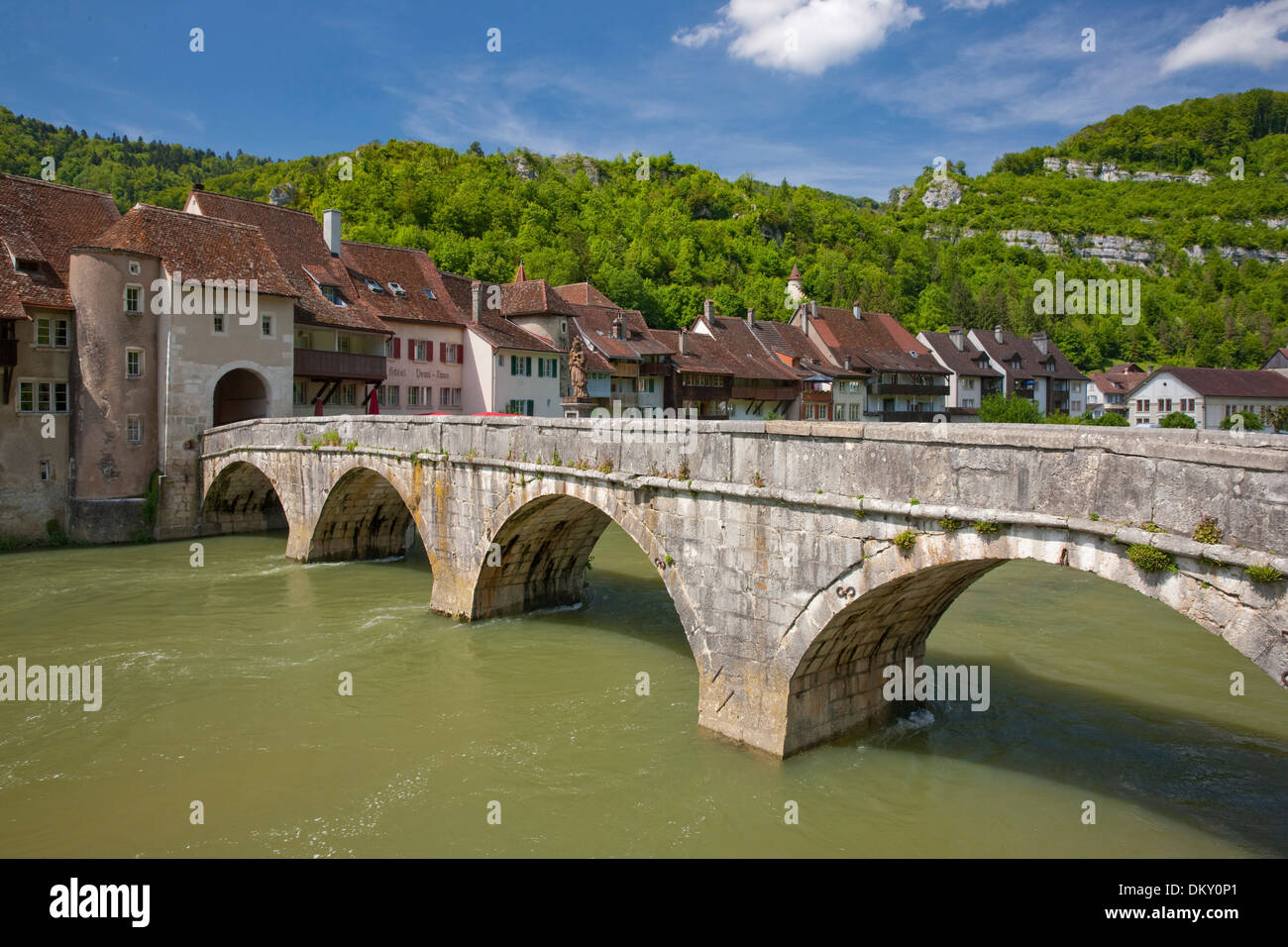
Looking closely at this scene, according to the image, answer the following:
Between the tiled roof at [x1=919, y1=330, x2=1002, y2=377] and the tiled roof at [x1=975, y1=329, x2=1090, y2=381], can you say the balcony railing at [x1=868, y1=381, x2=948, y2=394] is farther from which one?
the tiled roof at [x1=975, y1=329, x2=1090, y2=381]

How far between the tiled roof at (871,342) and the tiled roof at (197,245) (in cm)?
3877

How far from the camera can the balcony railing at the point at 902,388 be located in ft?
196

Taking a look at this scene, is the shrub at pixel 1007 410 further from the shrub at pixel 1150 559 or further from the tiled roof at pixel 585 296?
the shrub at pixel 1150 559

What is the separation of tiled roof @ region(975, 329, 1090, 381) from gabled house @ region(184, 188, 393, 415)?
52.7 meters

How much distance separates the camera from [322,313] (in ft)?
106

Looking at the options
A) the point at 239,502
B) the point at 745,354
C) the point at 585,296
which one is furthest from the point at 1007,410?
the point at 239,502

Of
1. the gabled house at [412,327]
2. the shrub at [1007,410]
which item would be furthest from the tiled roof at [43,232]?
the shrub at [1007,410]

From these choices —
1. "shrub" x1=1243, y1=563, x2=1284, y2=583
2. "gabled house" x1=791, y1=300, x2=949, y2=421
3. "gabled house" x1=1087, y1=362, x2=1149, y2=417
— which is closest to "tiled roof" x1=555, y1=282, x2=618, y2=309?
"gabled house" x1=791, y1=300, x2=949, y2=421

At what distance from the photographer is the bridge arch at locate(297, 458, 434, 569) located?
884 inches

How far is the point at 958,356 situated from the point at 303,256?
1968 inches

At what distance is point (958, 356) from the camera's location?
67250mm
